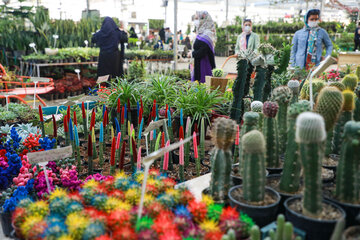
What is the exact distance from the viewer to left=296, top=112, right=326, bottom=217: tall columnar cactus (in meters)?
0.90

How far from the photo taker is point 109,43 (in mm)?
5629

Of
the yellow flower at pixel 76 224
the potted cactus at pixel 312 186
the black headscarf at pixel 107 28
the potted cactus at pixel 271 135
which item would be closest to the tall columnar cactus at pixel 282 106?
the potted cactus at pixel 271 135

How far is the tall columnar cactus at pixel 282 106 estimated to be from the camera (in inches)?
56.9

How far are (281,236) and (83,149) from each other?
1.88 metres

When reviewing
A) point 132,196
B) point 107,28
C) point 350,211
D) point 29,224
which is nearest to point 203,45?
point 107,28

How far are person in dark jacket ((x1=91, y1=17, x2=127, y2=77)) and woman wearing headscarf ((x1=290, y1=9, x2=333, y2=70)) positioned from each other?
2.97 meters

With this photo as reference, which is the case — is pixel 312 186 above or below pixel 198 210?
above

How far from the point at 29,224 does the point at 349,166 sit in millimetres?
1028

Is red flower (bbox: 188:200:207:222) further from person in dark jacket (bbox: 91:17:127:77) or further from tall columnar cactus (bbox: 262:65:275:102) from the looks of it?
person in dark jacket (bbox: 91:17:127:77)

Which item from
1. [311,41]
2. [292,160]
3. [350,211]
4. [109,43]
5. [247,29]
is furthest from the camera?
[109,43]

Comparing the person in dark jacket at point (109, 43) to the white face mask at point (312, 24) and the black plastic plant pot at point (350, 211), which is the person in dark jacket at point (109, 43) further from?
the black plastic plant pot at point (350, 211)

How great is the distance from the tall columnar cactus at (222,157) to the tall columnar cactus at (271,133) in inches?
8.8

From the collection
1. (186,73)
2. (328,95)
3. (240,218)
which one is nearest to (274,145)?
(328,95)

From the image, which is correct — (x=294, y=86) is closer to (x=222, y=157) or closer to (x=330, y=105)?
(x=330, y=105)
